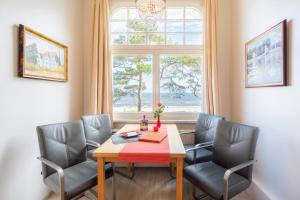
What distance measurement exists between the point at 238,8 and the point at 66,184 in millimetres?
3169

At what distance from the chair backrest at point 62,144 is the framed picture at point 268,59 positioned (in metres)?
2.18

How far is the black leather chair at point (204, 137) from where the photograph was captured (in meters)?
2.23

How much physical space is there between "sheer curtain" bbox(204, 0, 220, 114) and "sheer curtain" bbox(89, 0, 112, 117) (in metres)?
1.60

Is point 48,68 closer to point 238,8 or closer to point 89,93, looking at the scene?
point 89,93

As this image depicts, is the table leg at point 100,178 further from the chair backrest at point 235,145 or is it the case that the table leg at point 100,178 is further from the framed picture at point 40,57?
the chair backrest at point 235,145

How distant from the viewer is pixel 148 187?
8.04ft

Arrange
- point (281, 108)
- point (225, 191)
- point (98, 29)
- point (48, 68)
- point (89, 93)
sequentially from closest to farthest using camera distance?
point (225, 191), point (281, 108), point (48, 68), point (98, 29), point (89, 93)

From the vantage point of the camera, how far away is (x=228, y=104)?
3041 mm

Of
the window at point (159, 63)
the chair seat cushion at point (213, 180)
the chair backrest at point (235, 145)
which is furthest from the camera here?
the window at point (159, 63)

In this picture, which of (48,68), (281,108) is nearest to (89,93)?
(48,68)

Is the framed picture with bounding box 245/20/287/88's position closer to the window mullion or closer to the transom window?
the transom window

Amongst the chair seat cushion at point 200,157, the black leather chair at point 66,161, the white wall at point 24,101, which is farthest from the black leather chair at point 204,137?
the white wall at point 24,101

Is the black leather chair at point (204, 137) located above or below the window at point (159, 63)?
below

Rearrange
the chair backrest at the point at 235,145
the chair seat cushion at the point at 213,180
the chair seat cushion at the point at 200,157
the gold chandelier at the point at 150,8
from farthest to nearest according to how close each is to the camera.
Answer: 1. the chair seat cushion at the point at 200,157
2. the gold chandelier at the point at 150,8
3. the chair backrest at the point at 235,145
4. the chair seat cushion at the point at 213,180
